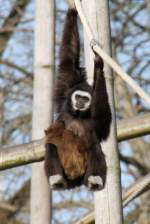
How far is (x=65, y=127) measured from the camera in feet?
18.9

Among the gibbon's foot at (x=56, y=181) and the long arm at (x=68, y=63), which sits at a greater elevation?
the long arm at (x=68, y=63)

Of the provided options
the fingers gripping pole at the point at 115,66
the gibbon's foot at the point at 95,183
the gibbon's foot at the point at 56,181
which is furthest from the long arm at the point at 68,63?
the fingers gripping pole at the point at 115,66

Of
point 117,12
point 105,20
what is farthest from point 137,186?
point 117,12

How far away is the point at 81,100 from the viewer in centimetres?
577

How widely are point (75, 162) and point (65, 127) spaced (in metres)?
0.42

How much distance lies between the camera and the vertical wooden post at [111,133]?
16.6ft

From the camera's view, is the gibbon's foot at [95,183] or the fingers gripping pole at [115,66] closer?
the fingers gripping pole at [115,66]

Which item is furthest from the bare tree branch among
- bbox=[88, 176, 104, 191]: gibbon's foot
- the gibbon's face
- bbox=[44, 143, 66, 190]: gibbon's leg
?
bbox=[88, 176, 104, 191]: gibbon's foot

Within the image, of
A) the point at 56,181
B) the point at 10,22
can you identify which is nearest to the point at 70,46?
the point at 56,181

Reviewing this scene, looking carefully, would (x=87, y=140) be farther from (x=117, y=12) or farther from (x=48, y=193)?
(x=117, y=12)

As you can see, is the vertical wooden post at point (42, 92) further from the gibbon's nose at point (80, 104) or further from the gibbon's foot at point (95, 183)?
the gibbon's foot at point (95, 183)

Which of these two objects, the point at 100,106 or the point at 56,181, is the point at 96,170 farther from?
the point at 100,106

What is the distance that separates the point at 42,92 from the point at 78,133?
2.28 feet

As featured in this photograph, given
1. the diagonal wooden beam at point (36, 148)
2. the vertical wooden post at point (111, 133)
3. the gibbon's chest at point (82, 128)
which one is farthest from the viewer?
the gibbon's chest at point (82, 128)
